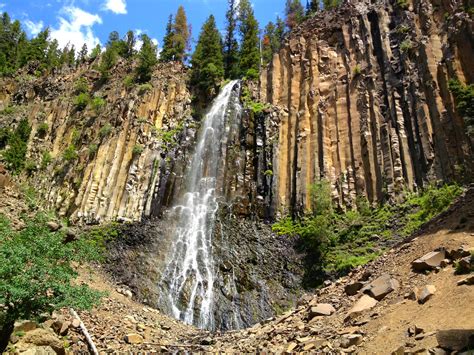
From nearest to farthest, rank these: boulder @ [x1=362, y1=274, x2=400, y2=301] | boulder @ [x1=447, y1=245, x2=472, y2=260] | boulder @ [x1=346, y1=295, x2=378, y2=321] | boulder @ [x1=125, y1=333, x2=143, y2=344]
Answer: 1. boulder @ [x1=447, y1=245, x2=472, y2=260]
2. boulder @ [x1=346, y1=295, x2=378, y2=321]
3. boulder @ [x1=362, y1=274, x2=400, y2=301]
4. boulder @ [x1=125, y1=333, x2=143, y2=344]

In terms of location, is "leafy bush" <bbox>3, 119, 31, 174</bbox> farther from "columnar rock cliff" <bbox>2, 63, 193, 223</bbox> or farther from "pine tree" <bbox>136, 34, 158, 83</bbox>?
"pine tree" <bbox>136, 34, 158, 83</bbox>

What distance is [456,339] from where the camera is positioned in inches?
306

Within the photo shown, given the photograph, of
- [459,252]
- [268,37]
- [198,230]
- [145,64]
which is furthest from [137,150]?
[268,37]

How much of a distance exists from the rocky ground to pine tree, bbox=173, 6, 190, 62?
41.5 metres

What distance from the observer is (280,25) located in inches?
2496

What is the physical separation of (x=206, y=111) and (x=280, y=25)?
29682 millimetres

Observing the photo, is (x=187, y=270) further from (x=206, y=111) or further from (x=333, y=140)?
(x=206, y=111)

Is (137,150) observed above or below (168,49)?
below

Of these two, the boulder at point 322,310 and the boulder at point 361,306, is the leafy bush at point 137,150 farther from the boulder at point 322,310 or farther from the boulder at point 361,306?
the boulder at point 361,306

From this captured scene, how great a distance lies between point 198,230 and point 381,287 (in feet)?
→ 59.9

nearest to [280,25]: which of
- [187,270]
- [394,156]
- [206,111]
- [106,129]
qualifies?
[206,111]

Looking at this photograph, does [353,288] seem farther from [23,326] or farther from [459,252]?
[23,326]

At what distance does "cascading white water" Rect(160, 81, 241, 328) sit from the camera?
2352 centimetres

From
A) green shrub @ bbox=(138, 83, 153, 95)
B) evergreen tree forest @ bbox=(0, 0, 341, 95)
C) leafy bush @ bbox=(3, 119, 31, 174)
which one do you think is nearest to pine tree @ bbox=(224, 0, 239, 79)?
evergreen tree forest @ bbox=(0, 0, 341, 95)
